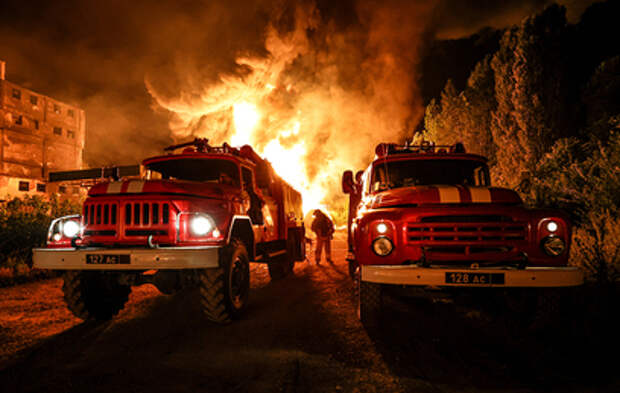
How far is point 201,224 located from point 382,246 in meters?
2.27

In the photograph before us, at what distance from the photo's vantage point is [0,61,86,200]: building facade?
3516 cm

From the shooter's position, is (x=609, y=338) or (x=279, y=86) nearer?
(x=609, y=338)

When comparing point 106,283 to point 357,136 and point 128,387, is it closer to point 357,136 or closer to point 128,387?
point 128,387

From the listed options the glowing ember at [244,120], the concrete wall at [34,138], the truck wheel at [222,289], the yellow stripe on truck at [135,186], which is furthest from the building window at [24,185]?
the truck wheel at [222,289]

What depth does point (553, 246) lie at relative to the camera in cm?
374

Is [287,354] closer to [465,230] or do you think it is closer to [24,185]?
[465,230]

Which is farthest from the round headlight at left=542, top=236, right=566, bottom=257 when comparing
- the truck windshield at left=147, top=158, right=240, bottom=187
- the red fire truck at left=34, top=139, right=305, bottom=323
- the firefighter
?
the firefighter

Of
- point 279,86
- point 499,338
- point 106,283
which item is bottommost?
point 499,338

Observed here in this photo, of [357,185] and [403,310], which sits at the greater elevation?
[357,185]

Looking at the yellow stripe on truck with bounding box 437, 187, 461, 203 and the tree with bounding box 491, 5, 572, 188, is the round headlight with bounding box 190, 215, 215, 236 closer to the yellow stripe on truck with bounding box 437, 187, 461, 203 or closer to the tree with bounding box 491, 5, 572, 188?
the yellow stripe on truck with bounding box 437, 187, 461, 203

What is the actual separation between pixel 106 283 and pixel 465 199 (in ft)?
16.4

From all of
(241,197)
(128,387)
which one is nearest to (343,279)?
(241,197)

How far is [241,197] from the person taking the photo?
5.62m

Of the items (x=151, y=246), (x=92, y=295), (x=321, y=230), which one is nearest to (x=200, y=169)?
(x=151, y=246)
